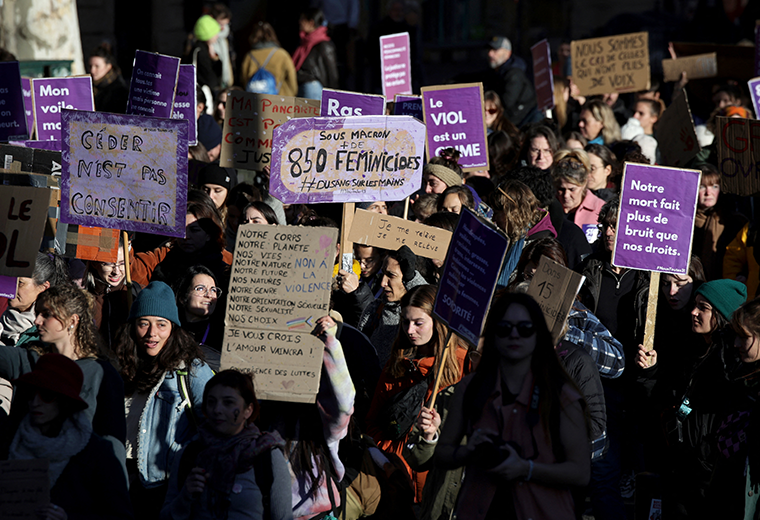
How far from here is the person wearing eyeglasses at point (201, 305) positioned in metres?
5.35

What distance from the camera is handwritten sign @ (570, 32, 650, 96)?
11.2m

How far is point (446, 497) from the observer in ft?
13.4

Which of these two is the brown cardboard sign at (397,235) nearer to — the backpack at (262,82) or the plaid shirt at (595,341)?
the plaid shirt at (595,341)

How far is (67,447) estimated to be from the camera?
3.64 meters

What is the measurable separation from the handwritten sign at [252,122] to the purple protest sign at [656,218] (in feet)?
10.4

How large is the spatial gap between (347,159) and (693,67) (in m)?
6.99

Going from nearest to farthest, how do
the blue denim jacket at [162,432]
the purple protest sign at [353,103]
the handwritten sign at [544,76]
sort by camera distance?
the blue denim jacket at [162,432] < the purple protest sign at [353,103] < the handwritten sign at [544,76]

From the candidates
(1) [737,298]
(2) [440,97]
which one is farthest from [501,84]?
(1) [737,298]

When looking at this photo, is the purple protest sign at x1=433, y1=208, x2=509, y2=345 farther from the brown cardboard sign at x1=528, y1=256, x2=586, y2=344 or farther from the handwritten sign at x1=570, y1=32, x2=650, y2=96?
the handwritten sign at x1=570, y1=32, x2=650, y2=96

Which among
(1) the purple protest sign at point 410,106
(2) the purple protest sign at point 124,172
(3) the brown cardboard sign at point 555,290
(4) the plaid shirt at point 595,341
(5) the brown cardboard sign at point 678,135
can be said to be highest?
(1) the purple protest sign at point 410,106

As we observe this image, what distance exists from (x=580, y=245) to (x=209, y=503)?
3.86 meters

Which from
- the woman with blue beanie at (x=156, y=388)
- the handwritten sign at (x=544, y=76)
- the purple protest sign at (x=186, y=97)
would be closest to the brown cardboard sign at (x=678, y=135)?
the handwritten sign at (x=544, y=76)

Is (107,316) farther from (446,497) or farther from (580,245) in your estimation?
(580,245)

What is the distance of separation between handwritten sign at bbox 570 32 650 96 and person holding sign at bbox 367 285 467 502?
7.16 metres
